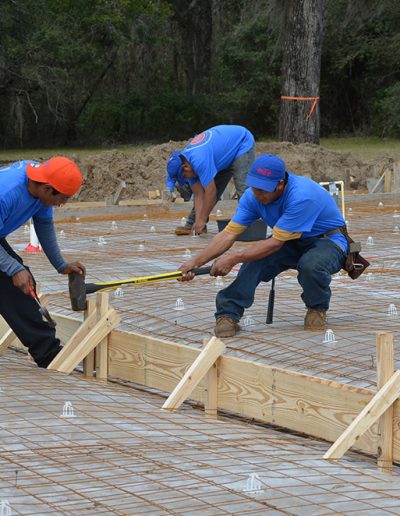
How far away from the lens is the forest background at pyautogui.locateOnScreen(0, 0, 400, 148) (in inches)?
1062

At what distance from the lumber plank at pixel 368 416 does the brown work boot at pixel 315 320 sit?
4.76 ft

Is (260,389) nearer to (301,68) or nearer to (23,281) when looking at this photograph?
(23,281)

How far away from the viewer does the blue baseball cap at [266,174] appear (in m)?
4.86

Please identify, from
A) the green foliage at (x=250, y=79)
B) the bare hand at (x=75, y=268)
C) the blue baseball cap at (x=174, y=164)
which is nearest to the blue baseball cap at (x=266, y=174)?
the bare hand at (x=75, y=268)

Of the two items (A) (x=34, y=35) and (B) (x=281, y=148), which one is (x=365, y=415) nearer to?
(B) (x=281, y=148)

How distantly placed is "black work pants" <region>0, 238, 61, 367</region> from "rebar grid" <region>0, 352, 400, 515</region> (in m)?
0.56

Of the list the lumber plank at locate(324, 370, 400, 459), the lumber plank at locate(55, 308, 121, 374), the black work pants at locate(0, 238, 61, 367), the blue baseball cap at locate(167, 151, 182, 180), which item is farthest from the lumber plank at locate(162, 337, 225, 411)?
the blue baseball cap at locate(167, 151, 182, 180)

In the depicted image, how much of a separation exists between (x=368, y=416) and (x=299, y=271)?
144 centimetres

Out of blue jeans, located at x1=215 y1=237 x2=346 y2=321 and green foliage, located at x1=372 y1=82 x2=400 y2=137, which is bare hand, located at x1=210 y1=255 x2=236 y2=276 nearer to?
blue jeans, located at x1=215 y1=237 x2=346 y2=321

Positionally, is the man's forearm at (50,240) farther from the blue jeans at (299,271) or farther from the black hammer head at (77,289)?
the blue jeans at (299,271)

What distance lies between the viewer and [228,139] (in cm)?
880

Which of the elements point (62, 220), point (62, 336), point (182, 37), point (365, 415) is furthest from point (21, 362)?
point (182, 37)

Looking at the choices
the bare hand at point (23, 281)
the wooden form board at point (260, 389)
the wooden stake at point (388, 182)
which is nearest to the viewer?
the wooden form board at point (260, 389)

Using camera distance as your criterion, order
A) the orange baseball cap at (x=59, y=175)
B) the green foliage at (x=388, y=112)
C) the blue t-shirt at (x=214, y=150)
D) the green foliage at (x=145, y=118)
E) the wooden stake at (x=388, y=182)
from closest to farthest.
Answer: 1. the orange baseball cap at (x=59, y=175)
2. the blue t-shirt at (x=214, y=150)
3. the wooden stake at (x=388, y=182)
4. the green foliage at (x=388, y=112)
5. the green foliage at (x=145, y=118)
